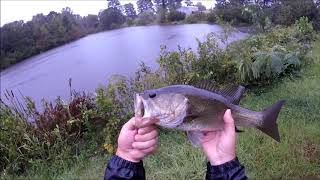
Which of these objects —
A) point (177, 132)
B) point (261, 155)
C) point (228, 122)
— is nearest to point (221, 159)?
point (228, 122)

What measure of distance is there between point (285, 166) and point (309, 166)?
233mm

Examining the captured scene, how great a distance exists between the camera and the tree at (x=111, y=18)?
37.2ft

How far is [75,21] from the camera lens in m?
13.3

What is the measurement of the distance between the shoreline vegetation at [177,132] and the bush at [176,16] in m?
3.87

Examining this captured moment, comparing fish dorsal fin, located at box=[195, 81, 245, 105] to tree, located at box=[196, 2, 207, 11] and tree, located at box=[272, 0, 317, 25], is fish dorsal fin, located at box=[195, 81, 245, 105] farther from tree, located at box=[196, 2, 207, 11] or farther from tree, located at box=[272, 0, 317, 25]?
tree, located at box=[272, 0, 317, 25]

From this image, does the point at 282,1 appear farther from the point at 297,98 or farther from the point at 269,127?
the point at 269,127

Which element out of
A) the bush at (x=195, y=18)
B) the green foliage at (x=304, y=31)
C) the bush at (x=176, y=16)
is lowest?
the green foliage at (x=304, y=31)

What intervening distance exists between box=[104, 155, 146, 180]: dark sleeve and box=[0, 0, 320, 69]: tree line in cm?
925

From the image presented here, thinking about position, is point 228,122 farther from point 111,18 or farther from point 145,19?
point 145,19

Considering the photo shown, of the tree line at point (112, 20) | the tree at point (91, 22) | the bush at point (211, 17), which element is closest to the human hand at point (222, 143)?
the tree line at point (112, 20)

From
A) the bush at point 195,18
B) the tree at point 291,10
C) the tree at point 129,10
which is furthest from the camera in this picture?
the bush at point 195,18

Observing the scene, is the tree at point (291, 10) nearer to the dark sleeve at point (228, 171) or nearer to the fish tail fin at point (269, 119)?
the fish tail fin at point (269, 119)

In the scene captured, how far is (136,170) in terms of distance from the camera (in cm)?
210

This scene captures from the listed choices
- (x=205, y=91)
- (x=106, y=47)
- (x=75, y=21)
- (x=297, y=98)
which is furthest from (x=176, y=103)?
(x=75, y=21)
